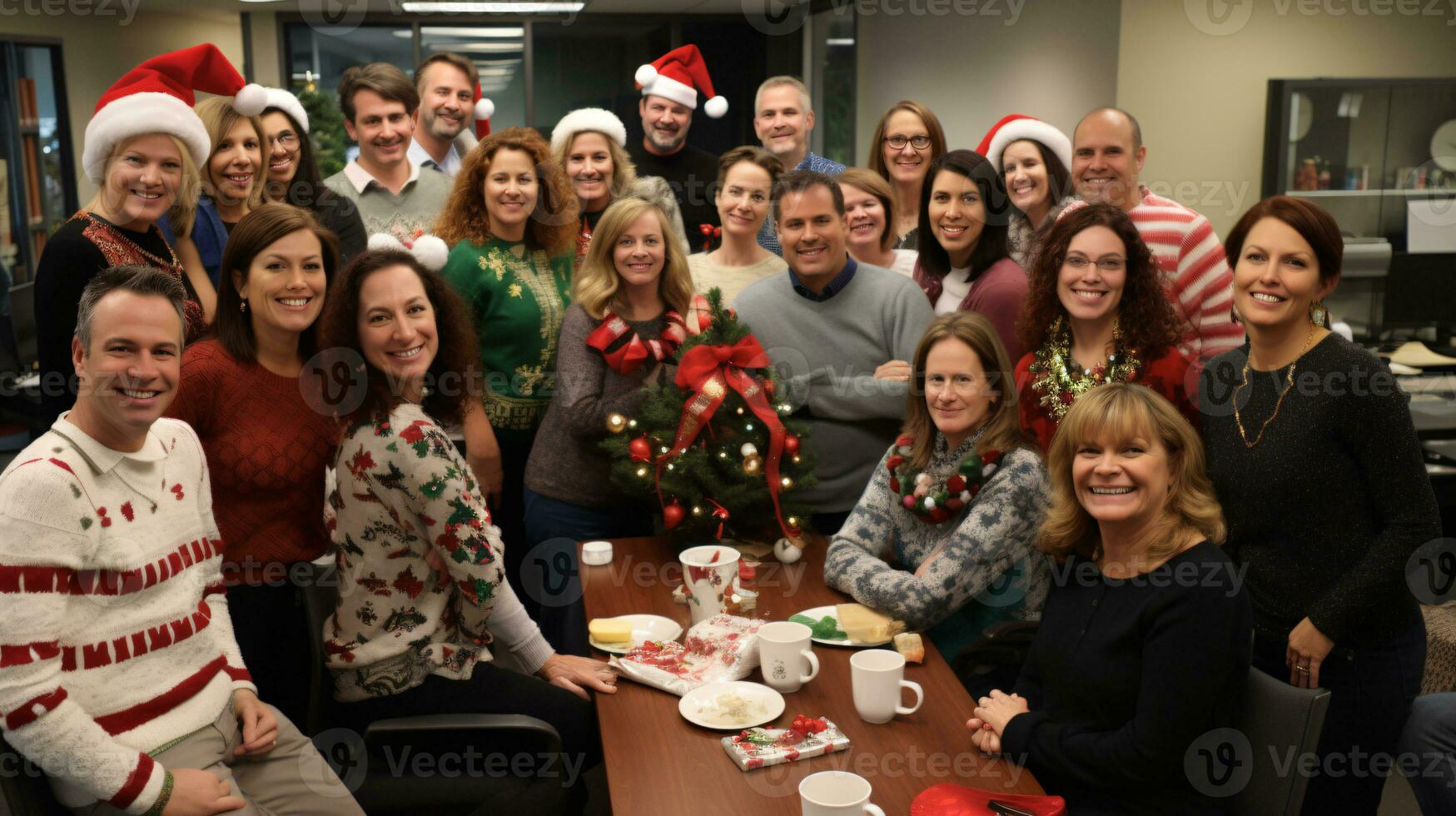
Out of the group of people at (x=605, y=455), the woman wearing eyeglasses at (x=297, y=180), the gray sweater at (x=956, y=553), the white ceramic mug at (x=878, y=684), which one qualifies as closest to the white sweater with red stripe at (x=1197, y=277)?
the group of people at (x=605, y=455)

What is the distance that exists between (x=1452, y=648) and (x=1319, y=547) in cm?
164

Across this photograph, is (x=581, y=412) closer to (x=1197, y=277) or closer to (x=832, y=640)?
(x=832, y=640)

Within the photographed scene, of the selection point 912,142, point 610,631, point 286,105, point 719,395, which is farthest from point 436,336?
point 912,142

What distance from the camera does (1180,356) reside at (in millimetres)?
2748

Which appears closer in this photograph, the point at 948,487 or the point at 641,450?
the point at 948,487

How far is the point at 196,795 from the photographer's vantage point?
1.91 metres

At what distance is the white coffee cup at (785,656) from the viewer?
81.6 inches

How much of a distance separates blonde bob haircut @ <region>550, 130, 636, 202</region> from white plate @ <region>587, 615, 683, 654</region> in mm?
2028

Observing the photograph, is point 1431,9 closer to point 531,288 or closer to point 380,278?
point 531,288

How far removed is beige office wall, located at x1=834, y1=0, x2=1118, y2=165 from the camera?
596 centimetres

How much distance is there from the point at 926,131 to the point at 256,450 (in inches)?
104

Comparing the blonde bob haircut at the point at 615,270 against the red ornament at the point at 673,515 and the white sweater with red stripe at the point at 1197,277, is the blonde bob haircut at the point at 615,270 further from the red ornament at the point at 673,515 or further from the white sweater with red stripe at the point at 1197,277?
the white sweater with red stripe at the point at 1197,277

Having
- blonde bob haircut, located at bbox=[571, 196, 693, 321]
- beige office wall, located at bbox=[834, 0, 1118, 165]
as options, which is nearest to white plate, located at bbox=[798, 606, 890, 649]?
blonde bob haircut, located at bbox=[571, 196, 693, 321]

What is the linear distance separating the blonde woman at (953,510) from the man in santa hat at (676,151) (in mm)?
2039
